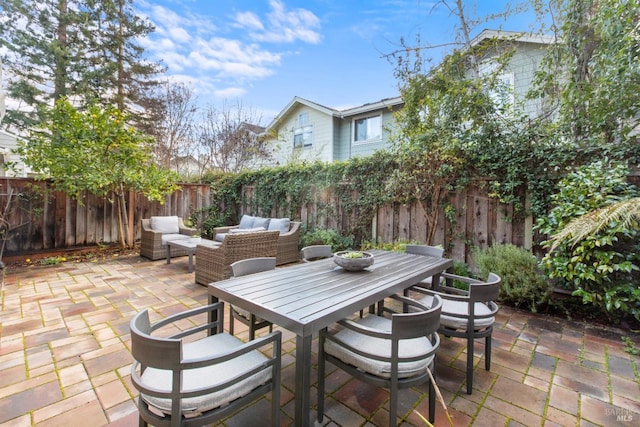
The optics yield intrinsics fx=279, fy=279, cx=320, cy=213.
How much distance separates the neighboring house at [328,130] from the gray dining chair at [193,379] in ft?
25.6

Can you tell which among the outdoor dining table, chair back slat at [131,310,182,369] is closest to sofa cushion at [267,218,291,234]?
the outdoor dining table

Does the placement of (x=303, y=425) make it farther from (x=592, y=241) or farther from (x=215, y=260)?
(x=592, y=241)

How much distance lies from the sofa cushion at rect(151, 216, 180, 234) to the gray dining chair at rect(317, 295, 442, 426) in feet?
17.5

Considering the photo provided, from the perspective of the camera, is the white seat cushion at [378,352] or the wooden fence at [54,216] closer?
the white seat cushion at [378,352]

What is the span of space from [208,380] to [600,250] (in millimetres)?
3700

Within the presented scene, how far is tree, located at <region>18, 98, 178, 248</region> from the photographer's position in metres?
4.86

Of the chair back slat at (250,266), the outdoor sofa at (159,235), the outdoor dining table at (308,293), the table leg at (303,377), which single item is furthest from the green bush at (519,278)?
the outdoor sofa at (159,235)

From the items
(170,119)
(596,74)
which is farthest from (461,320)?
(170,119)

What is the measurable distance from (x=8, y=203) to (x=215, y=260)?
4280mm

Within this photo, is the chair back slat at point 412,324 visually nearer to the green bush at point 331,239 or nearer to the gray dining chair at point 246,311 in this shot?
the gray dining chair at point 246,311

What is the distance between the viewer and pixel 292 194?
21.5ft

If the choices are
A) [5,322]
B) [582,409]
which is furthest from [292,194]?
[582,409]

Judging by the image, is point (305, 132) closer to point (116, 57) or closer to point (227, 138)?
point (227, 138)

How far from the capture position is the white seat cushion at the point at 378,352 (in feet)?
4.88
